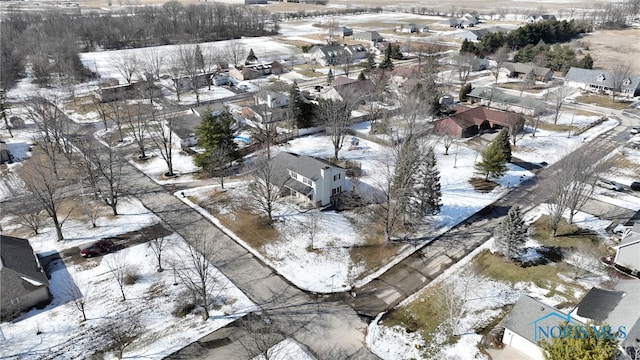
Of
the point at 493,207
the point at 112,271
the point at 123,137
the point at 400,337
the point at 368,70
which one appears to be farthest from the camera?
the point at 368,70

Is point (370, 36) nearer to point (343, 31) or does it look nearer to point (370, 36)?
point (370, 36)

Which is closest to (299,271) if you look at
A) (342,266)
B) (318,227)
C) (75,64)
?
(342,266)

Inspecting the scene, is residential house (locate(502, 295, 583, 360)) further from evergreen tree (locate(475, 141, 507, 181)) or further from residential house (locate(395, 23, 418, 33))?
residential house (locate(395, 23, 418, 33))

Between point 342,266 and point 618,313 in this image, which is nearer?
point 618,313

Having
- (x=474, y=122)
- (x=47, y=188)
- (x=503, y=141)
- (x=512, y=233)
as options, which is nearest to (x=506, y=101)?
(x=474, y=122)

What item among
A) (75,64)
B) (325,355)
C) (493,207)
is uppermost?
(75,64)

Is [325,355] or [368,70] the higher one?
[368,70]

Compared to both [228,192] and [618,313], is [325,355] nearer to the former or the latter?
[618,313]
